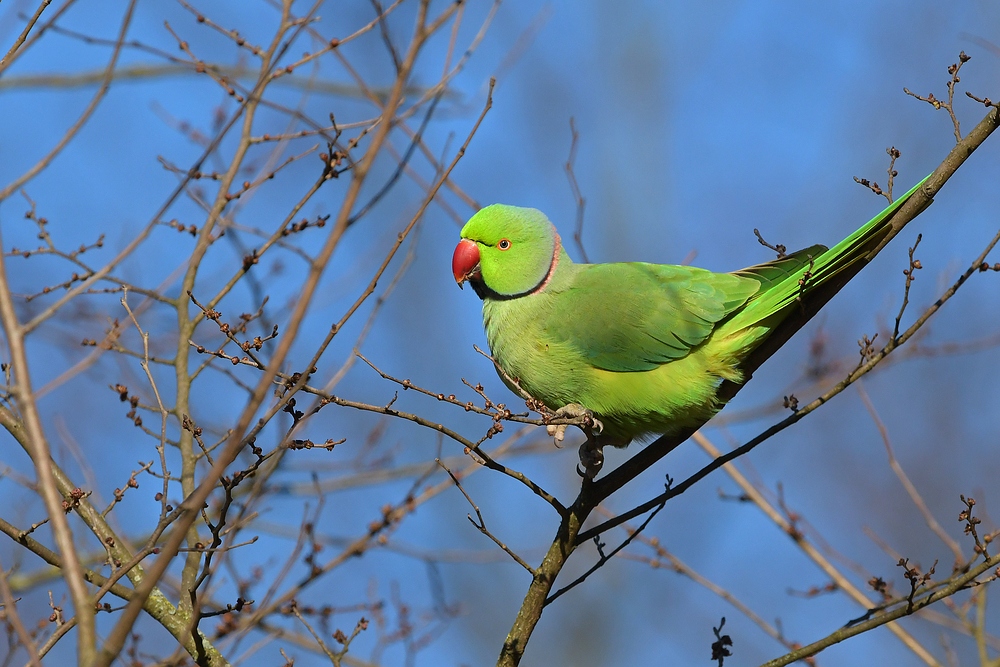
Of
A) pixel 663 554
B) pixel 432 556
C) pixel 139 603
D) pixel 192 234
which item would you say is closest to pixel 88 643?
pixel 139 603

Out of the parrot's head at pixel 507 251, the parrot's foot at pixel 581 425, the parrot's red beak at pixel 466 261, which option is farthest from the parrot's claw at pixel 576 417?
the parrot's red beak at pixel 466 261

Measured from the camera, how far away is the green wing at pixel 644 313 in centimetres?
362

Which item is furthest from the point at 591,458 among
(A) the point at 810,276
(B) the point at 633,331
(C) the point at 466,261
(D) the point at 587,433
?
(C) the point at 466,261

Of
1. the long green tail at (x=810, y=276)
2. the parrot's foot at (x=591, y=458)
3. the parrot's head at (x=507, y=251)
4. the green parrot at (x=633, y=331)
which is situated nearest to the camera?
the long green tail at (x=810, y=276)

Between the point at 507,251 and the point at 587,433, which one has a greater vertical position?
the point at 507,251

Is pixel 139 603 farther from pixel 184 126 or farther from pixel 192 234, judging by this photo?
pixel 184 126

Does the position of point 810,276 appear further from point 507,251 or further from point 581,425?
point 507,251

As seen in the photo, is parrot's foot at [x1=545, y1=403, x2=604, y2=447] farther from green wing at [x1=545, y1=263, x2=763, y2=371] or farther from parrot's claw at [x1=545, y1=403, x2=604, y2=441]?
green wing at [x1=545, y1=263, x2=763, y2=371]

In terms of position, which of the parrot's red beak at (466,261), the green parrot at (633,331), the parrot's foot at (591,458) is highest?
the parrot's red beak at (466,261)

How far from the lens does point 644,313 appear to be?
375 cm

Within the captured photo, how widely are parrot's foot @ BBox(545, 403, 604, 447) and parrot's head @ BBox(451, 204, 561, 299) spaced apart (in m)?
0.67

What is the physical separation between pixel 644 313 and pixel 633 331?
0.35 feet

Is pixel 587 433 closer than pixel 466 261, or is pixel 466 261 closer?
pixel 587 433

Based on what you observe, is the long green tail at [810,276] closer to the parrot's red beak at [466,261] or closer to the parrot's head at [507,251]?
the parrot's head at [507,251]
